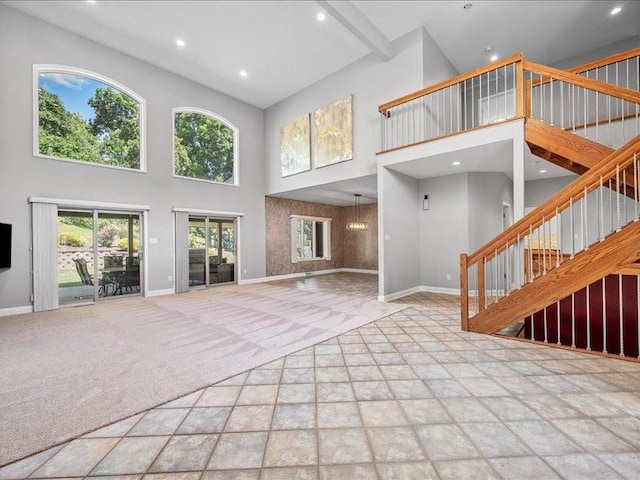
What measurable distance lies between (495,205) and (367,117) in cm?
366

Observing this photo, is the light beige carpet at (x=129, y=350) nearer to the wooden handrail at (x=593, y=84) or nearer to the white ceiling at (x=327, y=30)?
the white ceiling at (x=327, y=30)

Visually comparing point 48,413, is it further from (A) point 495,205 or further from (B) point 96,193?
(A) point 495,205

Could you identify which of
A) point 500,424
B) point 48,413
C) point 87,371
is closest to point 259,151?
point 87,371

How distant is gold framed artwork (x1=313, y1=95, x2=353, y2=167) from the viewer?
22.5 feet

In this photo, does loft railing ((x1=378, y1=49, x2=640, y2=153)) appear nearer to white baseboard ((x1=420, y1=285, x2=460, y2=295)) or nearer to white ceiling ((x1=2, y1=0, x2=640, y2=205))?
white ceiling ((x1=2, y1=0, x2=640, y2=205))

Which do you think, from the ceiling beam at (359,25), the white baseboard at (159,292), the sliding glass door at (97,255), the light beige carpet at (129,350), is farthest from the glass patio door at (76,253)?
the ceiling beam at (359,25)

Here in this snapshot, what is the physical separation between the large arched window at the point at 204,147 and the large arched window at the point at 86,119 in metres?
0.94

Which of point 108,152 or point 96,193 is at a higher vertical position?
point 108,152

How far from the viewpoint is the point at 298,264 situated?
10.3 metres

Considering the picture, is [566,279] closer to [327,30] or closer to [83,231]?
[327,30]

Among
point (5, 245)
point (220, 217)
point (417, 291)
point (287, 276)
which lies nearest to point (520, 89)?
point (417, 291)

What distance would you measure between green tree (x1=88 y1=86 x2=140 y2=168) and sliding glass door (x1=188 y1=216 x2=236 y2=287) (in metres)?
2.03

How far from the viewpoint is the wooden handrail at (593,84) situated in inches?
137

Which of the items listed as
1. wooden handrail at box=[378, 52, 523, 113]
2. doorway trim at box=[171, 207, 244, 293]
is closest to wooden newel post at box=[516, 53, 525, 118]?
wooden handrail at box=[378, 52, 523, 113]
